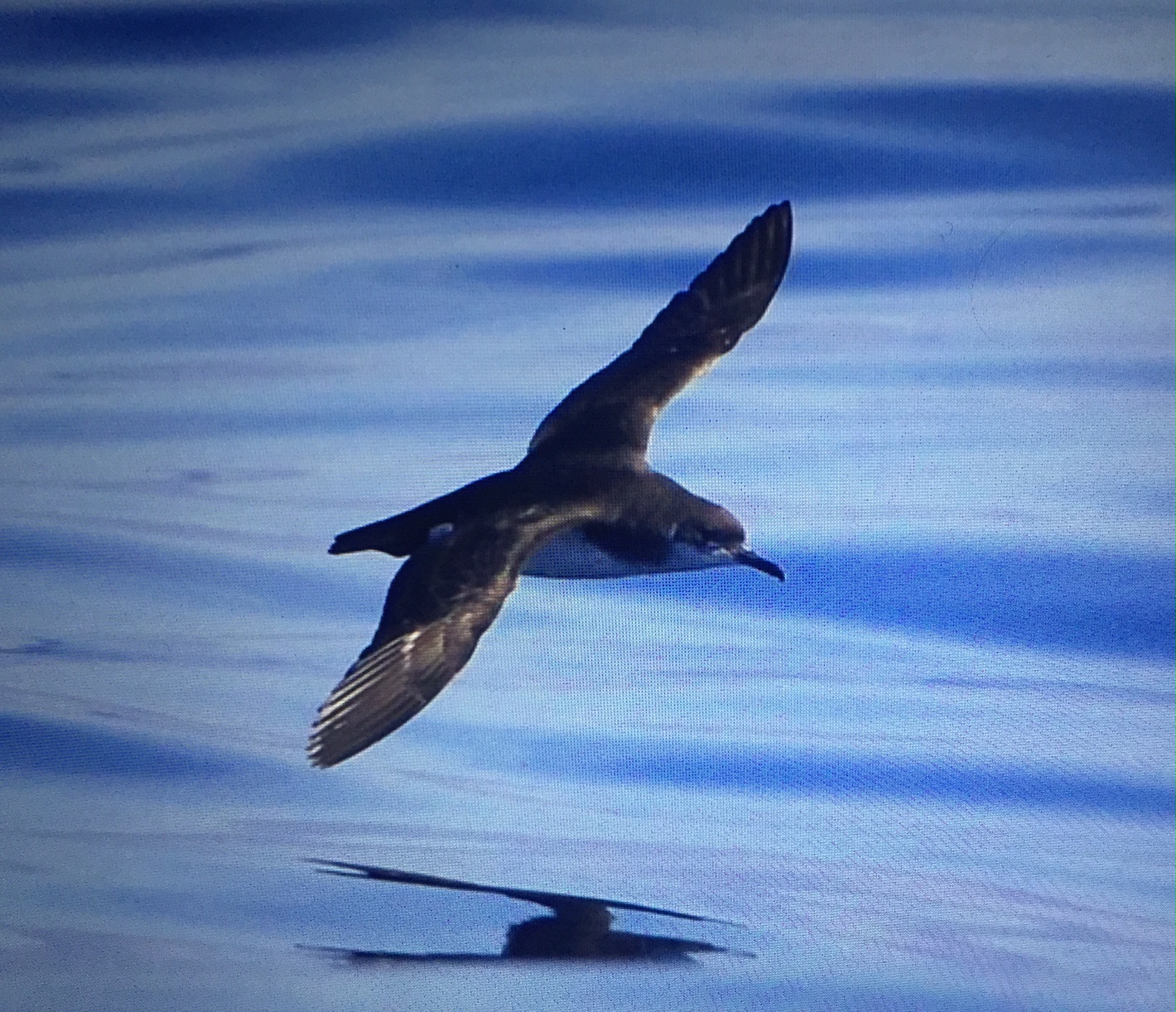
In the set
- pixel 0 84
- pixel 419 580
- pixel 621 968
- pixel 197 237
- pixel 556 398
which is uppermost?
pixel 0 84

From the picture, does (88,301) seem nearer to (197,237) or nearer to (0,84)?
(197,237)

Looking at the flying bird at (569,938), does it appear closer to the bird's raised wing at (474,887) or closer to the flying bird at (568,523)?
the bird's raised wing at (474,887)

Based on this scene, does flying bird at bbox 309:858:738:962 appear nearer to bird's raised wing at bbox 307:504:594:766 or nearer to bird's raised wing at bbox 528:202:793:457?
bird's raised wing at bbox 307:504:594:766

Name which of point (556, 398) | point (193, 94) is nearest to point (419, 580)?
point (556, 398)

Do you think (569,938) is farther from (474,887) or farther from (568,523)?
(568,523)

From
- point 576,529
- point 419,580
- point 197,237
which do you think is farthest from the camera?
point 197,237

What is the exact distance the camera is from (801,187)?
11.8 feet

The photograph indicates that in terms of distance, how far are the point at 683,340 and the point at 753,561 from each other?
1.58ft

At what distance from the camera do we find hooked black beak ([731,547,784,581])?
335cm

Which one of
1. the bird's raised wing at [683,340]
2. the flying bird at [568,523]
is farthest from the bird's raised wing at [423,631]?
the bird's raised wing at [683,340]

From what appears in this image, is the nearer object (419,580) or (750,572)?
(419,580)

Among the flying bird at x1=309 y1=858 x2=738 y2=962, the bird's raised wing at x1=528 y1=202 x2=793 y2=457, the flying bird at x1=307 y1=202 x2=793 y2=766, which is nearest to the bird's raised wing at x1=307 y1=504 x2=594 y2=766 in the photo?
the flying bird at x1=307 y1=202 x2=793 y2=766

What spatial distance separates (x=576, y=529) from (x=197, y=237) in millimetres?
1106

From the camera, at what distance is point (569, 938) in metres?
3.22
